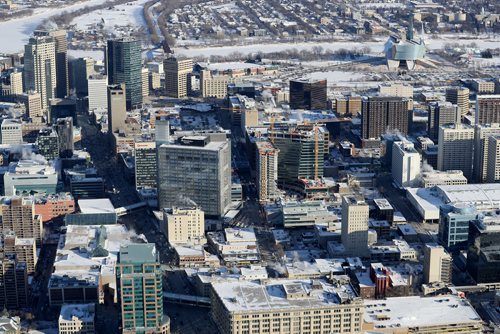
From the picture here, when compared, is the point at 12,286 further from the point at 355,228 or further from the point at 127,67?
the point at 127,67

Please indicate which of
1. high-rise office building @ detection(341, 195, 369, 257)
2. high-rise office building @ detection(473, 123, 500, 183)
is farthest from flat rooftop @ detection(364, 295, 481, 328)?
high-rise office building @ detection(473, 123, 500, 183)

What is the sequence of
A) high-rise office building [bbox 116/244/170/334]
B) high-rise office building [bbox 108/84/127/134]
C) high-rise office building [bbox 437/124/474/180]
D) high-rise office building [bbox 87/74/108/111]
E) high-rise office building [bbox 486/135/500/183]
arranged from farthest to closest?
high-rise office building [bbox 87/74/108/111] < high-rise office building [bbox 108/84/127/134] < high-rise office building [bbox 437/124/474/180] < high-rise office building [bbox 486/135/500/183] < high-rise office building [bbox 116/244/170/334]

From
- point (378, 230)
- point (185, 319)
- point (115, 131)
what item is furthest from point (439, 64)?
point (185, 319)

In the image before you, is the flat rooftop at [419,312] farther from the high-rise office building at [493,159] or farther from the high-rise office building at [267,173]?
the high-rise office building at [493,159]

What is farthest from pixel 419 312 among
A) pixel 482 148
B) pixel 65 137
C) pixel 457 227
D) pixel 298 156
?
pixel 65 137

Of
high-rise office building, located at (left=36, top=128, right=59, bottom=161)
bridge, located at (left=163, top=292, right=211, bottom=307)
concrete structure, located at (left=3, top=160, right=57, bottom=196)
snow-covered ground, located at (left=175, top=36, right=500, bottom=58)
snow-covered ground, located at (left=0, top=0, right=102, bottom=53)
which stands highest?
snow-covered ground, located at (left=0, top=0, right=102, bottom=53)

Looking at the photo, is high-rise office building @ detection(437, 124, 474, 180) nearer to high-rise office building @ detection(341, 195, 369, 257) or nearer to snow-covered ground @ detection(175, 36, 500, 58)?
high-rise office building @ detection(341, 195, 369, 257)
